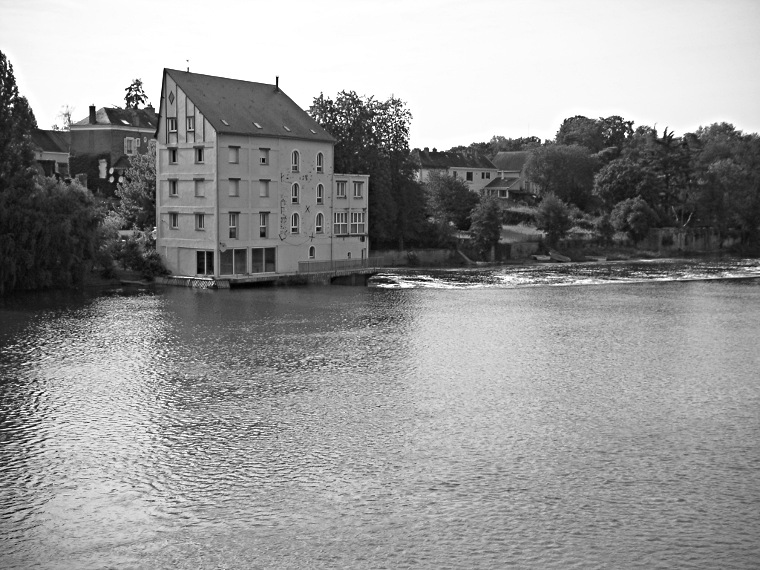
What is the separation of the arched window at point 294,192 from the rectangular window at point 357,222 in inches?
241

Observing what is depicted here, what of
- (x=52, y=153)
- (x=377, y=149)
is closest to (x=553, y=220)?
(x=377, y=149)

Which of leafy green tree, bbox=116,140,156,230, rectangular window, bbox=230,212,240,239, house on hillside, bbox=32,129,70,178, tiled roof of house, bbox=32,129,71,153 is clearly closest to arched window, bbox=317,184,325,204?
rectangular window, bbox=230,212,240,239

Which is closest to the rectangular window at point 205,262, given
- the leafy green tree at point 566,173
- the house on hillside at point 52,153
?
the house on hillside at point 52,153

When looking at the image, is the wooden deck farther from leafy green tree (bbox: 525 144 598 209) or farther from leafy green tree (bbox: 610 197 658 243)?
leafy green tree (bbox: 525 144 598 209)

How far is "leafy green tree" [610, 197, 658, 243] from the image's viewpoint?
91312 mm

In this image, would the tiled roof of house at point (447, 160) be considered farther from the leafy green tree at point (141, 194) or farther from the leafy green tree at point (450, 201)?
the leafy green tree at point (141, 194)

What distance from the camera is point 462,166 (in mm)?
114250

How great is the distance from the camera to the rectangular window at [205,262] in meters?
60.1

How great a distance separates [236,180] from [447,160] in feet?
188

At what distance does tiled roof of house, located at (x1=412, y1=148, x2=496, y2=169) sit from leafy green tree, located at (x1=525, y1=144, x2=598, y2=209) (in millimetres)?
10244

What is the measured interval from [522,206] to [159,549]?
297 feet

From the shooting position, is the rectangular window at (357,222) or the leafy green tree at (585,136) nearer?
the rectangular window at (357,222)

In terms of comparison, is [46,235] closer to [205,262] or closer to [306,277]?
[205,262]

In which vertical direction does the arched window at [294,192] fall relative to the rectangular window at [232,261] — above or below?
above
